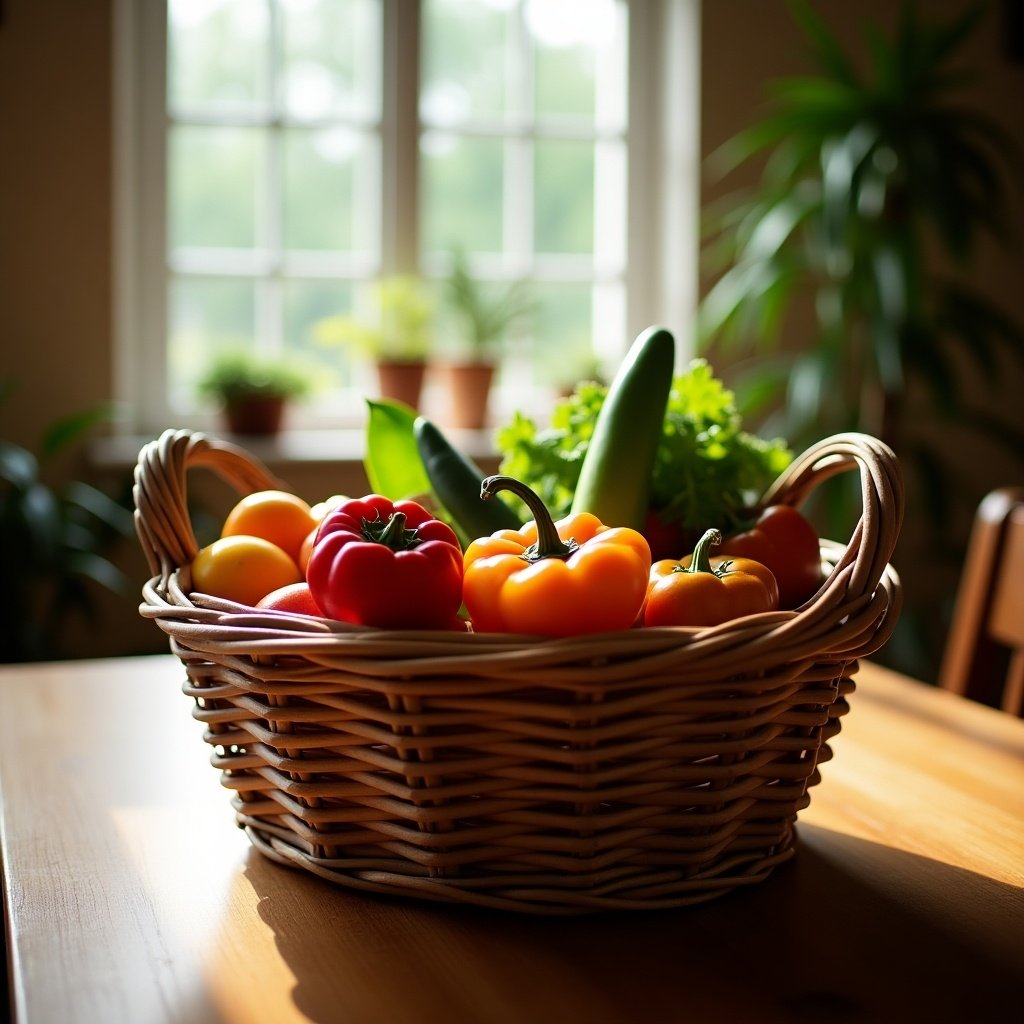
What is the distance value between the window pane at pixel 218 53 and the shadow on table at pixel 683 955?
2.56 metres

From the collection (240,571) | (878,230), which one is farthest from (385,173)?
(240,571)

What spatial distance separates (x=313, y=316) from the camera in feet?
9.89

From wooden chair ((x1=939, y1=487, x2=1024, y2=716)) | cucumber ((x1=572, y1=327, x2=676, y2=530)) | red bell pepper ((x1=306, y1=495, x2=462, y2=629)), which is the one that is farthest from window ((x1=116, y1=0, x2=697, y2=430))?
red bell pepper ((x1=306, y1=495, x2=462, y2=629))

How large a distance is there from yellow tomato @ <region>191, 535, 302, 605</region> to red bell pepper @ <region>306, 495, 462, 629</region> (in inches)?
4.2

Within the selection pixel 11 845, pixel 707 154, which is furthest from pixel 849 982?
pixel 707 154

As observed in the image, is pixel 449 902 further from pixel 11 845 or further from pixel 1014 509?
pixel 1014 509

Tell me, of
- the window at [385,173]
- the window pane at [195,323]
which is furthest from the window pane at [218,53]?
the window pane at [195,323]

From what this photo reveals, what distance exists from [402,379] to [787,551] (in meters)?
2.18

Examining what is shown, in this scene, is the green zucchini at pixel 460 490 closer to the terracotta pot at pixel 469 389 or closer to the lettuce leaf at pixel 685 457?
the lettuce leaf at pixel 685 457

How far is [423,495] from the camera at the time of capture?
966mm

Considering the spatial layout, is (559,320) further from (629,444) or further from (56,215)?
(629,444)

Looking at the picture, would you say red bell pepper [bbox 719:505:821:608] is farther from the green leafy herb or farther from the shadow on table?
the green leafy herb

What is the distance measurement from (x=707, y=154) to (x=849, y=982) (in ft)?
8.71

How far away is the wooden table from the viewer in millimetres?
535
